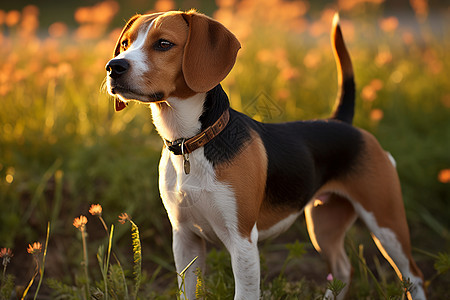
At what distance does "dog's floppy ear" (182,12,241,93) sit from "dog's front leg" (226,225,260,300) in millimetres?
863

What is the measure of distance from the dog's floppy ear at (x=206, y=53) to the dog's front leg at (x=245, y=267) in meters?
0.86

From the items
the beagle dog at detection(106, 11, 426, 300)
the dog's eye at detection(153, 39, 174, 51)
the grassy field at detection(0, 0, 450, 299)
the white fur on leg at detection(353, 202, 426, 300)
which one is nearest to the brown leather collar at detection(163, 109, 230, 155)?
the beagle dog at detection(106, 11, 426, 300)

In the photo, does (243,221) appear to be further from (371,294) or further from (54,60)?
(54,60)

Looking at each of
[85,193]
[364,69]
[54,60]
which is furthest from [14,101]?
[364,69]

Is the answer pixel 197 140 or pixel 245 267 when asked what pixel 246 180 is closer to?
pixel 197 140

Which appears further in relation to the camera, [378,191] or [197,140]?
[378,191]

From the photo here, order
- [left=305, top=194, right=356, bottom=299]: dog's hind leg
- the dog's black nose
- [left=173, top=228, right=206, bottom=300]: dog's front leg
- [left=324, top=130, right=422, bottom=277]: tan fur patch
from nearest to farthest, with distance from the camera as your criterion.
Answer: the dog's black nose
[left=173, top=228, right=206, bottom=300]: dog's front leg
[left=324, top=130, right=422, bottom=277]: tan fur patch
[left=305, top=194, right=356, bottom=299]: dog's hind leg

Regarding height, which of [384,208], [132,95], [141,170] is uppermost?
[132,95]

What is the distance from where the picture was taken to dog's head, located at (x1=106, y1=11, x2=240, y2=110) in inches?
93.9

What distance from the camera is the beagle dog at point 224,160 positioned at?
251 centimetres

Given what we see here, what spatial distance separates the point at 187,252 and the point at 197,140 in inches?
29.6

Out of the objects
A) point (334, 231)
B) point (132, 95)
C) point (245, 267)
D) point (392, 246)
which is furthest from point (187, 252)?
point (392, 246)

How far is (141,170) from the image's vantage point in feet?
15.0

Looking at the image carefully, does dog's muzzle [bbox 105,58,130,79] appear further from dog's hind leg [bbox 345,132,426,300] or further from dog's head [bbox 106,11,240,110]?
dog's hind leg [bbox 345,132,426,300]
